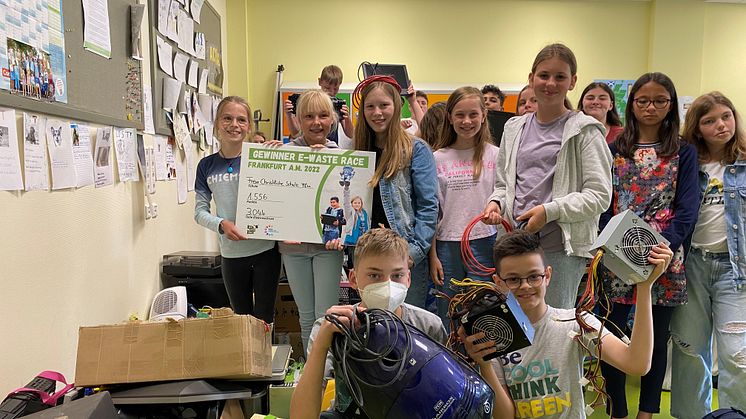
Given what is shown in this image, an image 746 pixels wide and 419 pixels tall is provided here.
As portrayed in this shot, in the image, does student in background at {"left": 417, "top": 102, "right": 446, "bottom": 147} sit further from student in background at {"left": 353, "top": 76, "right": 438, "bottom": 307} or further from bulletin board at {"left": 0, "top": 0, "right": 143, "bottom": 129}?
bulletin board at {"left": 0, "top": 0, "right": 143, "bottom": 129}

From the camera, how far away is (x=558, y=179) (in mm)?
1753

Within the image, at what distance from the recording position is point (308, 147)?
2.12m

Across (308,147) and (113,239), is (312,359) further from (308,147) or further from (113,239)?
(113,239)

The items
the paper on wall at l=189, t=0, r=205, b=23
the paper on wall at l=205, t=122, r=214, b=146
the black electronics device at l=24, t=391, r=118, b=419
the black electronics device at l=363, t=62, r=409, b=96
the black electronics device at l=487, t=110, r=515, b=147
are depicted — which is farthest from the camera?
the paper on wall at l=205, t=122, r=214, b=146

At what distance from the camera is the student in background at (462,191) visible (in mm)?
2037

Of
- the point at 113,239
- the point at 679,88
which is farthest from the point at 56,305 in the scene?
the point at 679,88

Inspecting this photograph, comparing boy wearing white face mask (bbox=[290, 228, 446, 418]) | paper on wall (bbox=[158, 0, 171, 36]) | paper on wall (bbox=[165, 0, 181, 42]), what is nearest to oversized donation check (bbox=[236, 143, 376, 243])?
boy wearing white face mask (bbox=[290, 228, 446, 418])

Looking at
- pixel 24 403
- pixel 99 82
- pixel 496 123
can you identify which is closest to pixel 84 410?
pixel 24 403

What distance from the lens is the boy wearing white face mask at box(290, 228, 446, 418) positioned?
3.81 feet

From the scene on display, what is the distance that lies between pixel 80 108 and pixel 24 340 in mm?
872

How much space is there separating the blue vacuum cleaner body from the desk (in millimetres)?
704

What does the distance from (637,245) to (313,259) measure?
52.9 inches

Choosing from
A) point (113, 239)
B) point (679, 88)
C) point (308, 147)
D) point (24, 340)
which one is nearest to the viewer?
point (24, 340)

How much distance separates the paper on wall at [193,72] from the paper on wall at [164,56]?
13.4 inches
